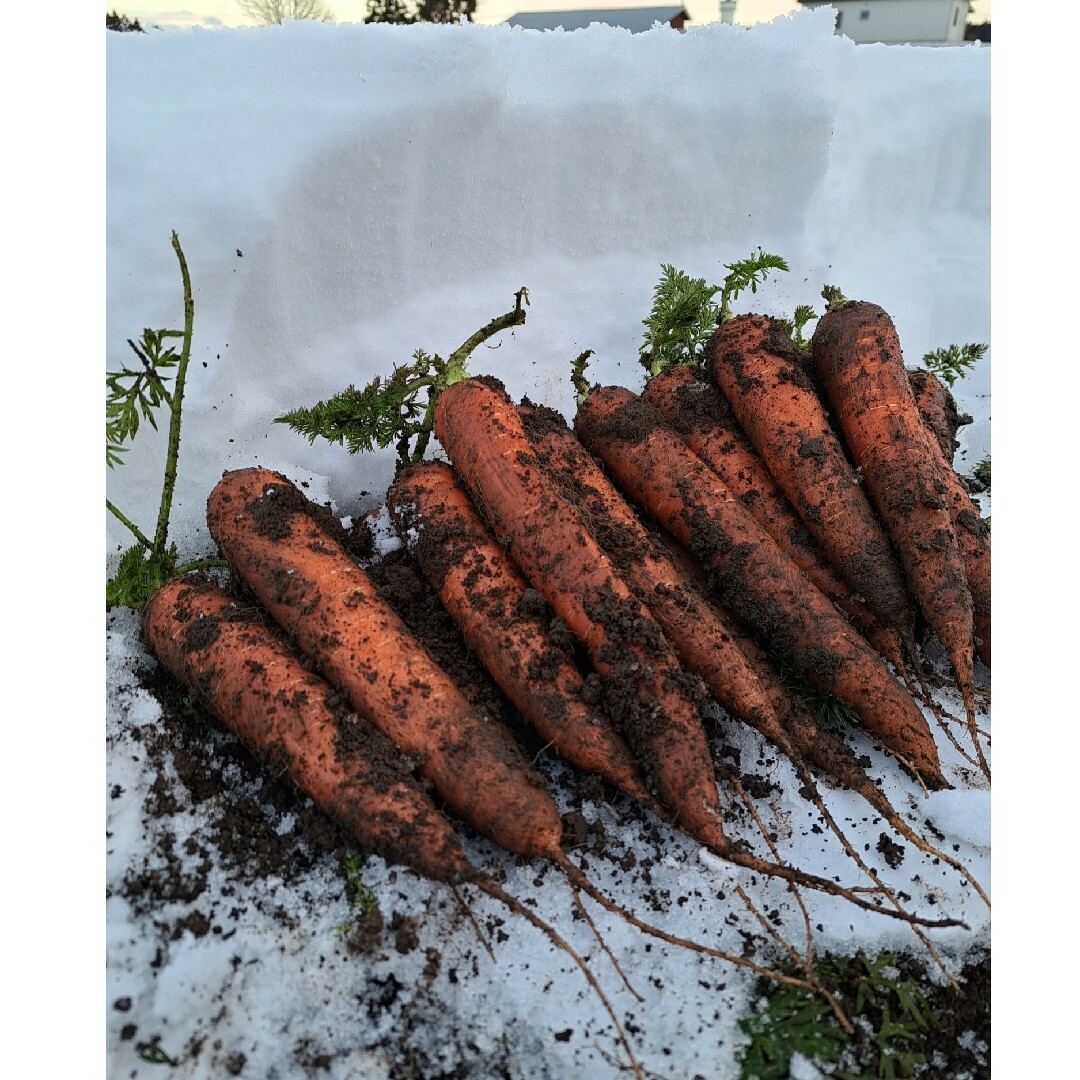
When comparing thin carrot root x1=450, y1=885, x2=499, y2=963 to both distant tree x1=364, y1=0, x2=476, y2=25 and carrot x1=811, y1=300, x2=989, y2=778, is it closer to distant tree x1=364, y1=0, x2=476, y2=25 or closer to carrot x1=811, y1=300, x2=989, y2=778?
carrot x1=811, y1=300, x2=989, y2=778

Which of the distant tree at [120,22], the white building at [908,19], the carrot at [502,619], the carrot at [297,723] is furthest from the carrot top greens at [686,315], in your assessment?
the white building at [908,19]

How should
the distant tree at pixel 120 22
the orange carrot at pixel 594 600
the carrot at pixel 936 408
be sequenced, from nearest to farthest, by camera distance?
the orange carrot at pixel 594 600 → the carrot at pixel 936 408 → the distant tree at pixel 120 22

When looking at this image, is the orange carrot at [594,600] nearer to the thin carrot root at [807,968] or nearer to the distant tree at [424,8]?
the thin carrot root at [807,968]

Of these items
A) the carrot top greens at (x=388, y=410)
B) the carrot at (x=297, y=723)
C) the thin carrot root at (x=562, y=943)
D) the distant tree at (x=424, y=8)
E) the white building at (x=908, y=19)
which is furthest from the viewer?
the white building at (x=908, y=19)

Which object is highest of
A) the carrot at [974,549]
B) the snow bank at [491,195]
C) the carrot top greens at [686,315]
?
the snow bank at [491,195]

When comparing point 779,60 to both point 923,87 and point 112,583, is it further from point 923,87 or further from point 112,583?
point 112,583

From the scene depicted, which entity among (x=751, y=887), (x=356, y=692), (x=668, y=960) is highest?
(x=356, y=692)

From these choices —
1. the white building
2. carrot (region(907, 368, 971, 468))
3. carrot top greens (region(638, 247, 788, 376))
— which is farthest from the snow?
the white building

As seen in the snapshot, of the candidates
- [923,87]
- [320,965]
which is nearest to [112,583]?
[320,965]
